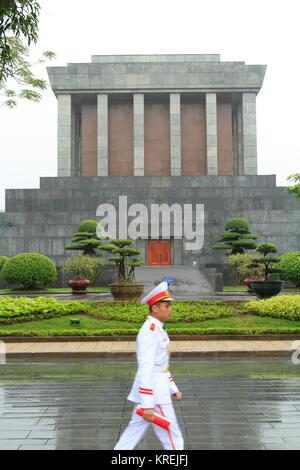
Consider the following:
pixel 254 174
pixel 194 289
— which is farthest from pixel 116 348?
pixel 254 174

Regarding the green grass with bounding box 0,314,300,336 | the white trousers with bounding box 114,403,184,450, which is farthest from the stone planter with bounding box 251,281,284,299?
the white trousers with bounding box 114,403,184,450

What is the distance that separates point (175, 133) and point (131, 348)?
3148 centimetres

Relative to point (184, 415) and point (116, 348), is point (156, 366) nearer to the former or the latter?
point (184, 415)

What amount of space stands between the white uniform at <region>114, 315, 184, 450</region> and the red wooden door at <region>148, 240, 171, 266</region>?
29488mm

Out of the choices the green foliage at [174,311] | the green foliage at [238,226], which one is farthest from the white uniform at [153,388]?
the green foliage at [238,226]

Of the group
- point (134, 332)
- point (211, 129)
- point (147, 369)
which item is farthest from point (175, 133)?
point (147, 369)

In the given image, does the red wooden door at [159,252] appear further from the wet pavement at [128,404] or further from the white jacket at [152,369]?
the white jacket at [152,369]

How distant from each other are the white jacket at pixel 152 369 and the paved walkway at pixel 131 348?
6.38 meters

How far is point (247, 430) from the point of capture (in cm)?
562

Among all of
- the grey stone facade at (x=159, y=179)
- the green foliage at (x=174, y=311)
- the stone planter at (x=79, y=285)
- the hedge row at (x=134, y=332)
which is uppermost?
the grey stone facade at (x=159, y=179)

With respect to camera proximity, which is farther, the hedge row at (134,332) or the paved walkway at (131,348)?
the hedge row at (134,332)

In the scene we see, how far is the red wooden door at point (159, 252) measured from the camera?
33844mm

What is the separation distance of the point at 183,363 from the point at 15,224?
82.6ft

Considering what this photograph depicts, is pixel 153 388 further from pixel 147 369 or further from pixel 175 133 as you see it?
pixel 175 133
